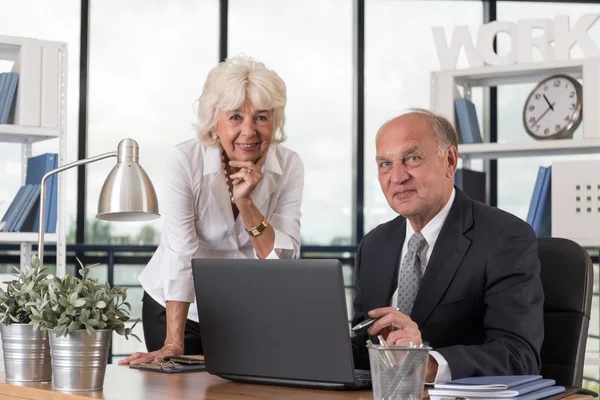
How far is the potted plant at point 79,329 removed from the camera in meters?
1.50

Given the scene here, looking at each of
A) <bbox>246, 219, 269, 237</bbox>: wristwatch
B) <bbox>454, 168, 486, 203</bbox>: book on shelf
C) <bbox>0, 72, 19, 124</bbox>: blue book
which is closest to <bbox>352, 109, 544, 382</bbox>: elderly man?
<bbox>246, 219, 269, 237</bbox>: wristwatch

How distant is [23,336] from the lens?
63.1 inches

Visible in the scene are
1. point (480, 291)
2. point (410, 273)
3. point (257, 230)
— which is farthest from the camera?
point (257, 230)

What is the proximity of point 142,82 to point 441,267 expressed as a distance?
329 cm

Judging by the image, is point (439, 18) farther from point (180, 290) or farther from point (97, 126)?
point (180, 290)

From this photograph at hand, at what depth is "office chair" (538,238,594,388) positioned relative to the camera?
1.85m

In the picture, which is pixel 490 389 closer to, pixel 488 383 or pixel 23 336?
pixel 488 383

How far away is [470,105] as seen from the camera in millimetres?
3840

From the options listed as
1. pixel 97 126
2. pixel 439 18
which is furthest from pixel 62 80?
pixel 439 18

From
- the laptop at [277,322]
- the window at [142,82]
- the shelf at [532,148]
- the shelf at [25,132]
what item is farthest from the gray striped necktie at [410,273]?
the window at [142,82]

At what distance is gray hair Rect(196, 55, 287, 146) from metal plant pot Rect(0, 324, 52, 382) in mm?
820

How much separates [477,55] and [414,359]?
9.08 ft

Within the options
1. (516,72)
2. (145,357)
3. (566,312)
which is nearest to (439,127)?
(566,312)

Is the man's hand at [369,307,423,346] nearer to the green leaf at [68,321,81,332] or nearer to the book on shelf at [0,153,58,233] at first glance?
the green leaf at [68,321,81,332]
